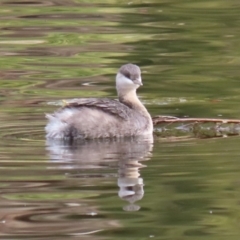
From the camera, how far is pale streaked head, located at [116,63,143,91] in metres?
10.2

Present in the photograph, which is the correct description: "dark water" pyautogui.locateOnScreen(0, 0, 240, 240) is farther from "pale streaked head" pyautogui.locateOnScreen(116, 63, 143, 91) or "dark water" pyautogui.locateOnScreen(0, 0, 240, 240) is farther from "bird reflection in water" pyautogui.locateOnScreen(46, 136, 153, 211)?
"pale streaked head" pyautogui.locateOnScreen(116, 63, 143, 91)

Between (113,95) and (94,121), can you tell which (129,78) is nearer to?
(94,121)

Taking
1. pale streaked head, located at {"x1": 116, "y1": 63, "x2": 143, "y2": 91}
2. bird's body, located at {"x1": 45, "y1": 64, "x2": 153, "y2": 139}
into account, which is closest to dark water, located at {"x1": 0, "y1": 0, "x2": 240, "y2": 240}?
bird's body, located at {"x1": 45, "y1": 64, "x2": 153, "y2": 139}

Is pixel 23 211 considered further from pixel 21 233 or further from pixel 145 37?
pixel 145 37

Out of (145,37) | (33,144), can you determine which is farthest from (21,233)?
(145,37)

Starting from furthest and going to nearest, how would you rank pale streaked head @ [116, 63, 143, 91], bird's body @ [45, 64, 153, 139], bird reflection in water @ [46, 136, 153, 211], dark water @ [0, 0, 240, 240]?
pale streaked head @ [116, 63, 143, 91] → bird's body @ [45, 64, 153, 139] → bird reflection in water @ [46, 136, 153, 211] → dark water @ [0, 0, 240, 240]

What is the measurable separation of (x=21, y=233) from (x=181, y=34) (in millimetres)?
9920

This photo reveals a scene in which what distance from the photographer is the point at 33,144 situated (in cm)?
948

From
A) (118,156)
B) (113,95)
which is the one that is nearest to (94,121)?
(118,156)

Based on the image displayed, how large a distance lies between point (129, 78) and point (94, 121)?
2.57ft

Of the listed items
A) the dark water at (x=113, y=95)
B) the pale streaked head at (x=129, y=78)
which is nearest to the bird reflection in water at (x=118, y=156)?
the dark water at (x=113, y=95)

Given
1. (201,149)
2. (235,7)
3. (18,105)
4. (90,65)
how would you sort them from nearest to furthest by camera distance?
(201,149) → (18,105) → (90,65) → (235,7)

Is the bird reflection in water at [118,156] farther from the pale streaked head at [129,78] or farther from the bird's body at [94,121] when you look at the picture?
the pale streaked head at [129,78]

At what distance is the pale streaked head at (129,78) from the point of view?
10.2 meters
